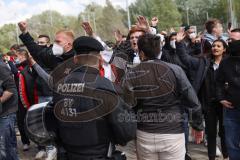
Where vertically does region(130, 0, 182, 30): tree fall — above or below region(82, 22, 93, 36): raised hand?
below

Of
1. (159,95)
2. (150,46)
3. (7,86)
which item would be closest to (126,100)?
(159,95)

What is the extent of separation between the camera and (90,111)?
3111mm

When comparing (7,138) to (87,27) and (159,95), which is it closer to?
(87,27)

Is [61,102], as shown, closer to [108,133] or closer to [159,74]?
[108,133]

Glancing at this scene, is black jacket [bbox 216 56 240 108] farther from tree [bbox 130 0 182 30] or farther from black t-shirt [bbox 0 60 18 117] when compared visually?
tree [bbox 130 0 182 30]

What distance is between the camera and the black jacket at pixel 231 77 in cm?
486

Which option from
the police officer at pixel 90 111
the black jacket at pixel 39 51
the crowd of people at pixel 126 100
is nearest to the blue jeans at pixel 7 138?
the crowd of people at pixel 126 100

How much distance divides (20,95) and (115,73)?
2.66 m

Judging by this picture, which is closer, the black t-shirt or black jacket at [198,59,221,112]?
the black t-shirt

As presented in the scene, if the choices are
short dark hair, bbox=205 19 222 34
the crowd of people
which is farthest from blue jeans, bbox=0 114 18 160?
short dark hair, bbox=205 19 222 34

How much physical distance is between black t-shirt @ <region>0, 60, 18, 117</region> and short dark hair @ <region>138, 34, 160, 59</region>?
2.07 m

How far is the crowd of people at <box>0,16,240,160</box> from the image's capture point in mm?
3152

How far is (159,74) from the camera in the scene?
3773 mm

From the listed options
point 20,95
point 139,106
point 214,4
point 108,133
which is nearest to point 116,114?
point 108,133
